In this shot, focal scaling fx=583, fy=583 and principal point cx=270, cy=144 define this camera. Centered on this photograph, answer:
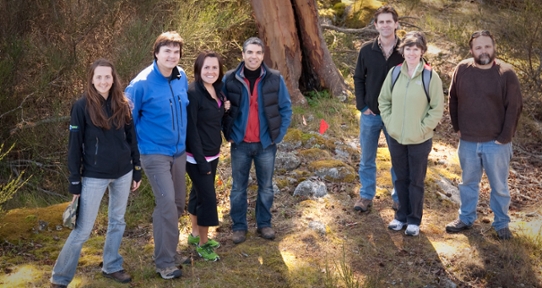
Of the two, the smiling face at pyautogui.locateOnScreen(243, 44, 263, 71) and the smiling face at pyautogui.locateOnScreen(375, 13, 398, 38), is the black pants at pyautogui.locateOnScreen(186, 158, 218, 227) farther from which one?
the smiling face at pyautogui.locateOnScreen(375, 13, 398, 38)

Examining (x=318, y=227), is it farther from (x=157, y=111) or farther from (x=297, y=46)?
(x=297, y=46)

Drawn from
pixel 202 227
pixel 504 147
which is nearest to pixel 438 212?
pixel 504 147

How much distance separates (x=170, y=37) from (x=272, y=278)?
228 cm

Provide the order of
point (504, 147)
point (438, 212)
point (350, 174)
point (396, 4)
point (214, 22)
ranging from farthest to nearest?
point (396, 4)
point (214, 22)
point (350, 174)
point (438, 212)
point (504, 147)

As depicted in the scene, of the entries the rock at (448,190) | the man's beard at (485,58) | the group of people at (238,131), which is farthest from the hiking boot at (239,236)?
the man's beard at (485,58)

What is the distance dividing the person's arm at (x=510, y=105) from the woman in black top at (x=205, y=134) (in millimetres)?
2685

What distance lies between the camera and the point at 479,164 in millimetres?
5910

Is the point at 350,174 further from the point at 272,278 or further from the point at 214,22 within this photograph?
the point at 214,22

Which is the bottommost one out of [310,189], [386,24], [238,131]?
[310,189]

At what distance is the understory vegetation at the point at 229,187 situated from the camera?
5332 millimetres

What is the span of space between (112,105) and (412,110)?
9.08 ft

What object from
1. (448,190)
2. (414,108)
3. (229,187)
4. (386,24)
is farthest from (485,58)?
(229,187)

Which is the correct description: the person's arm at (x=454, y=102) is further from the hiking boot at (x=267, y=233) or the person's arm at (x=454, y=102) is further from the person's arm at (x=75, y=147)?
the person's arm at (x=75, y=147)

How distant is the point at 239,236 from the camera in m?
5.79
